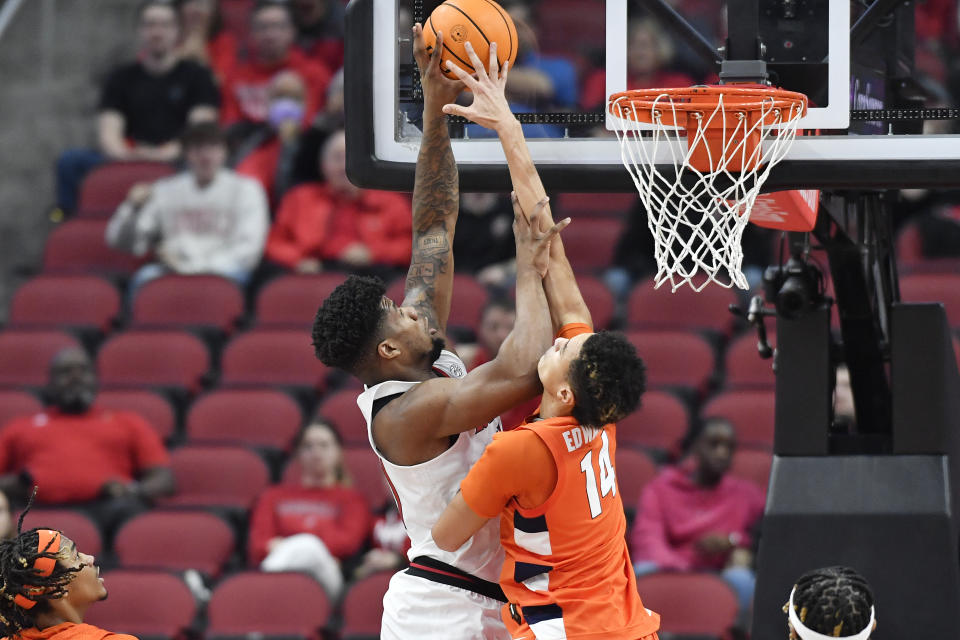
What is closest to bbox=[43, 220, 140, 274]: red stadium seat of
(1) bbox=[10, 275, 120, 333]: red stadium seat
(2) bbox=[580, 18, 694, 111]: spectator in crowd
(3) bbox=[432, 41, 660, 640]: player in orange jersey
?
(1) bbox=[10, 275, 120, 333]: red stadium seat

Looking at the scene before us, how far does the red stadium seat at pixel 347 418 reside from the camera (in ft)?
25.5

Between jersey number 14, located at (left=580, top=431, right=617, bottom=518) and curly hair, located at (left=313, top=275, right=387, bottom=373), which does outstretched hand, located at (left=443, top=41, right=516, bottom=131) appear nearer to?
curly hair, located at (left=313, top=275, right=387, bottom=373)

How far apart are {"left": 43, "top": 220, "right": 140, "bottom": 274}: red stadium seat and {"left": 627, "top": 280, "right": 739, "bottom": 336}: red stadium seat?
336 centimetres

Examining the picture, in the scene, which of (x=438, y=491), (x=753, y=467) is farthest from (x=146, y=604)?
(x=438, y=491)

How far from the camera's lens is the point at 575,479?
3768 mm

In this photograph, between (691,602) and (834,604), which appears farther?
(691,602)

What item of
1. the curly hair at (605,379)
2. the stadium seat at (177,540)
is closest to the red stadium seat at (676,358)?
the stadium seat at (177,540)

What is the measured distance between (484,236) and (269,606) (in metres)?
2.90

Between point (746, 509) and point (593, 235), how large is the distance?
2452 millimetres

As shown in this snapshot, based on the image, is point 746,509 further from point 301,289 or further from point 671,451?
point 301,289

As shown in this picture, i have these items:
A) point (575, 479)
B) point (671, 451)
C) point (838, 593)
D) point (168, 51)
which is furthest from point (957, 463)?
point (168, 51)

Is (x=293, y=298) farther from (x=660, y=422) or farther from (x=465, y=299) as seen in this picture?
(x=660, y=422)

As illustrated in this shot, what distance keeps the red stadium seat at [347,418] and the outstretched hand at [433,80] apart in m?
3.81

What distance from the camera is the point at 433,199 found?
4.22 m
